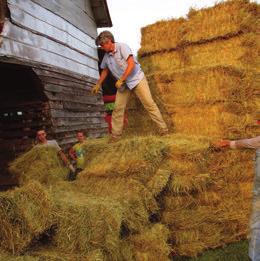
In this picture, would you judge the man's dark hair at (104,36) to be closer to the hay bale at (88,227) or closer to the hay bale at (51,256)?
→ the hay bale at (88,227)

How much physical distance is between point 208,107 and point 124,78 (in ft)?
5.52

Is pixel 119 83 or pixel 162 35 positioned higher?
pixel 162 35

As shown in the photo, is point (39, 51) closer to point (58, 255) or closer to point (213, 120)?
point (213, 120)

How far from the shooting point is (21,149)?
893 cm

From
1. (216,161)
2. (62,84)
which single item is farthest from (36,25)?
(216,161)

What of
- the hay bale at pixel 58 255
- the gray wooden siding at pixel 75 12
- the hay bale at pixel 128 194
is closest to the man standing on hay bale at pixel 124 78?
the hay bale at pixel 128 194

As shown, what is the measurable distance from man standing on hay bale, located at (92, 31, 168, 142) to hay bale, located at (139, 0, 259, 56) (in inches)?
49.3

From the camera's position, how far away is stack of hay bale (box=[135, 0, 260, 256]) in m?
5.91

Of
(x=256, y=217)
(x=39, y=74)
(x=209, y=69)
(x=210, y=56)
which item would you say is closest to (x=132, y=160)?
(x=256, y=217)

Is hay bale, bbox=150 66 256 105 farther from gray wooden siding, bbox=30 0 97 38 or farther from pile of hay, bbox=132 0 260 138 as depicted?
gray wooden siding, bbox=30 0 97 38

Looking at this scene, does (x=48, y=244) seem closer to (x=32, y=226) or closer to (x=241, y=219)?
(x=32, y=226)

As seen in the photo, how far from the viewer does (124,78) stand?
6469mm

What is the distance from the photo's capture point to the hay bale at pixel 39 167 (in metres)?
7.29

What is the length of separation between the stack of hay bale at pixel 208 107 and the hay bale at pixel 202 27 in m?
0.02
